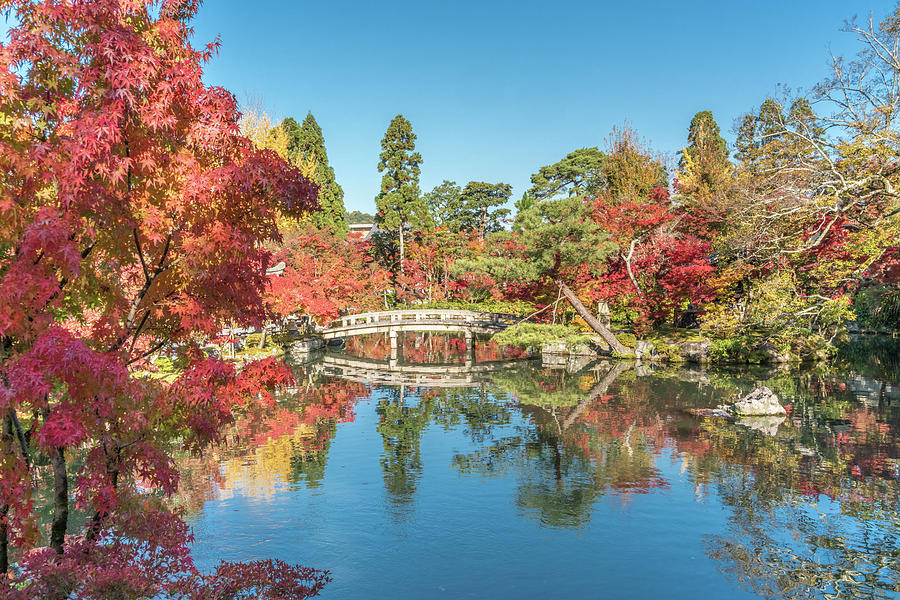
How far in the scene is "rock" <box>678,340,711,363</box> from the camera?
26531mm

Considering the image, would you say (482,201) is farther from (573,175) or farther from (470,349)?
(470,349)

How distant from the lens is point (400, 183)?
144 feet

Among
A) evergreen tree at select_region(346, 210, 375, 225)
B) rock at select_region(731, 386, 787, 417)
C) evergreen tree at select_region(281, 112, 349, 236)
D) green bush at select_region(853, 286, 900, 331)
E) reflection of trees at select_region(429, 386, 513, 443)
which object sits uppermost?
evergreen tree at select_region(346, 210, 375, 225)

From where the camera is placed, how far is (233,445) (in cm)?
1430

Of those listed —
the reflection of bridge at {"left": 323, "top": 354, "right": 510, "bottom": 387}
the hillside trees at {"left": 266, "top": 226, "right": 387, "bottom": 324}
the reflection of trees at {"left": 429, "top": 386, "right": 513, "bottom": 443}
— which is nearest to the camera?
the reflection of trees at {"left": 429, "top": 386, "right": 513, "bottom": 443}

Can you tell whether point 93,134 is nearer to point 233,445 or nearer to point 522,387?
point 233,445

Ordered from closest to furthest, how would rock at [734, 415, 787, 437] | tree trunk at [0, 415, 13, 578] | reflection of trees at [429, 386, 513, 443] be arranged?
tree trunk at [0, 415, 13, 578], rock at [734, 415, 787, 437], reflection of trees at [429, 386, 513, 443]

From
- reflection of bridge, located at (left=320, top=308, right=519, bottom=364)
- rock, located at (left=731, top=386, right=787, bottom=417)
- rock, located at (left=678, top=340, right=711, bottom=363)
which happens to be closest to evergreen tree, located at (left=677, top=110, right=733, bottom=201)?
rock, located at (left=678, top=340, right=711, bottom=363)

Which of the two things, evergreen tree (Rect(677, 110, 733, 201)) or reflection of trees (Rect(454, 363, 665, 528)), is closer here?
reflection of trees (Rect(454, 363, 665, 528))

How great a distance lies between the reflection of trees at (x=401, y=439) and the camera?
37.7 feet

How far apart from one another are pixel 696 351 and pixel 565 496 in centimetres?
1843

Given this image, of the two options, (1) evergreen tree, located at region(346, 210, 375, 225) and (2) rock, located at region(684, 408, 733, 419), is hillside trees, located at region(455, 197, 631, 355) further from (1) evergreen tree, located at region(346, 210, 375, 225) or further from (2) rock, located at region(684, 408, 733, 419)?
(1) evergreen tree, located at region(346, 210, 375, 225)

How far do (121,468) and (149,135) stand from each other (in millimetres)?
3035

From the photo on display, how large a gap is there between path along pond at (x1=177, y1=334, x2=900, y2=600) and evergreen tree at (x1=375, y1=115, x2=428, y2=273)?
2531 centimetres
